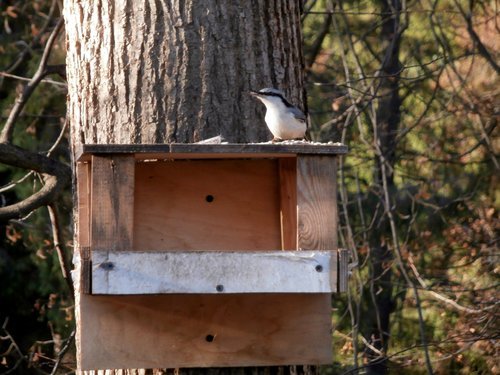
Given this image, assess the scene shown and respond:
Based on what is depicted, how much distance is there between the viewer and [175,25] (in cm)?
301

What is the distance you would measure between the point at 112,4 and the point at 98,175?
0.79m

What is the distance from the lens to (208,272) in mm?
2461

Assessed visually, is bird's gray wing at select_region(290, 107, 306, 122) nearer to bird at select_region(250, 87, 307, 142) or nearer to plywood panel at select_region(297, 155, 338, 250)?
bird at select_region(250, 87, 307, 142)

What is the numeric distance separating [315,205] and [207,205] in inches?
16.1

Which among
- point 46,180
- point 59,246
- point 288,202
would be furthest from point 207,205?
point 59,246

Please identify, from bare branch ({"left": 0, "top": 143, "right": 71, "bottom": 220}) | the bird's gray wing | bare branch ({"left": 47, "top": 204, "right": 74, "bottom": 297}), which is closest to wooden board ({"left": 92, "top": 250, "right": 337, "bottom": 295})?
the bird's gray wing

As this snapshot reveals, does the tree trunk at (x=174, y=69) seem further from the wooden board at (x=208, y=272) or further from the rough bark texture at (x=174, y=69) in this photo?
the wooden board at (x=208, y=272)

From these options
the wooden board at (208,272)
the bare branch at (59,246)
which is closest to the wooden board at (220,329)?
the wooden board at (208,272)

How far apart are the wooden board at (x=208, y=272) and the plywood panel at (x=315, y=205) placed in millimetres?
74

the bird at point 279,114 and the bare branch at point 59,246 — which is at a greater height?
the bird at point 279,114

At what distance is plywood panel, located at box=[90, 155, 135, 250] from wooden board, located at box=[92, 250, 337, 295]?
0.08m

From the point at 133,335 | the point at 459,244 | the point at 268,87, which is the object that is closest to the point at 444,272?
the point at 459,244

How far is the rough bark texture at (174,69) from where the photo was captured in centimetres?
298

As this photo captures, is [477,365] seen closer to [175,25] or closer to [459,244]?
[459,244]
